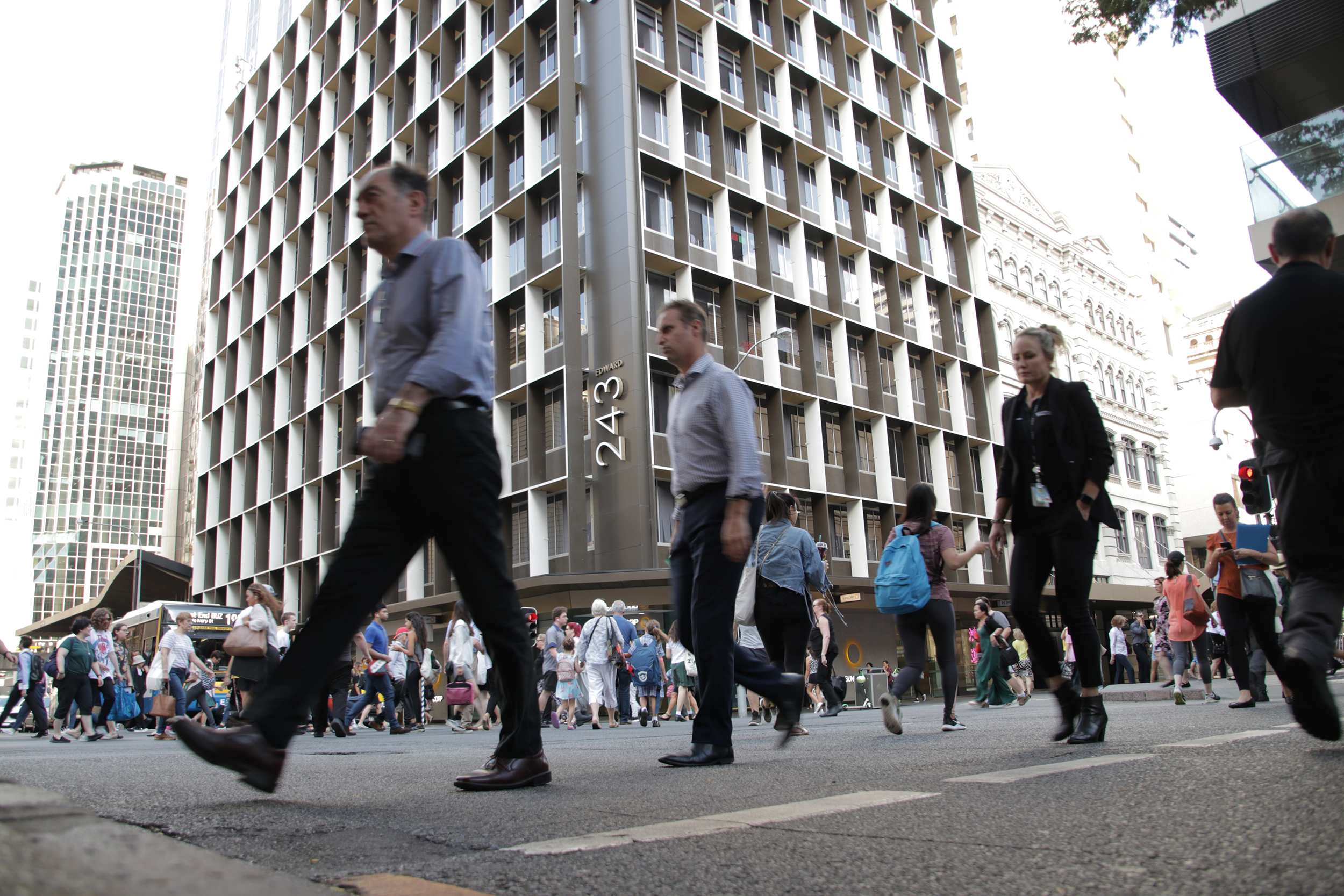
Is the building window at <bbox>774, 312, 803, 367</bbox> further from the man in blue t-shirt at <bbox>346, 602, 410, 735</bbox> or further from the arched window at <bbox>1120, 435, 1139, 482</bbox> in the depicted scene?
the arched window at <bbox>1120, 435, 1139, 482</bbox>

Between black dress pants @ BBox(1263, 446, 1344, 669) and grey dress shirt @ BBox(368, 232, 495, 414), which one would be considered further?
black dress pants @ BBox(1263, 446, 1344, 669)

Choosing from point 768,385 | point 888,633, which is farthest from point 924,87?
point 888,633

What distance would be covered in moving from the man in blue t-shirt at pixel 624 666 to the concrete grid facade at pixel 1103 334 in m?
28.7

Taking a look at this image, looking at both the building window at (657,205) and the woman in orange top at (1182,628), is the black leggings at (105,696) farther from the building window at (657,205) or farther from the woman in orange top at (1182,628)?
the building window at (657,205)

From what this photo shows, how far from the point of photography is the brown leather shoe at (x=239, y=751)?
113 inches

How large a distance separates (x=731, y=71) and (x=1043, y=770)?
3536cm

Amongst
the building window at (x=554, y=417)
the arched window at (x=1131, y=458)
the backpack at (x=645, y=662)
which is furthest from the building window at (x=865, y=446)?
the backpack at (x=645, y=662)

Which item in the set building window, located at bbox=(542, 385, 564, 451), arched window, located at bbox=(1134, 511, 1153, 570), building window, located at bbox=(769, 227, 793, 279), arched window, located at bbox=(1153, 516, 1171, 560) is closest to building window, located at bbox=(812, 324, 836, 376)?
building window, located at bbox=(769, 227, 793, 279)

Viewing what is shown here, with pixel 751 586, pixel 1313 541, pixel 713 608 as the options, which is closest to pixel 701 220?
pixel 751 586

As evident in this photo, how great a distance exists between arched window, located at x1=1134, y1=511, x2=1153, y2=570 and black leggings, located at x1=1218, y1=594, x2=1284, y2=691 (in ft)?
143

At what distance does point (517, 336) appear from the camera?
33.1 metres

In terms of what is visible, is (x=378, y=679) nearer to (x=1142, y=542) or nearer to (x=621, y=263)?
(x=621, y=263)

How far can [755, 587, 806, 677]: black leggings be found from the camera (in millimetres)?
7059

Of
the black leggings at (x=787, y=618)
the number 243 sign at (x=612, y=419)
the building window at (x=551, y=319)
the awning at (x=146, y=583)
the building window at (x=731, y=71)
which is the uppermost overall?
the building window at (x=731, y=71)
